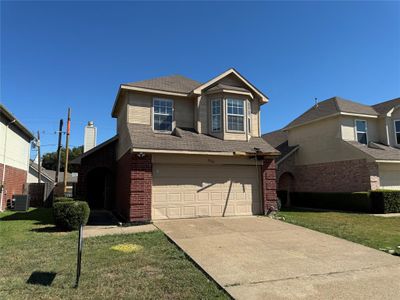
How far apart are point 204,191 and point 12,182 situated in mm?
14306

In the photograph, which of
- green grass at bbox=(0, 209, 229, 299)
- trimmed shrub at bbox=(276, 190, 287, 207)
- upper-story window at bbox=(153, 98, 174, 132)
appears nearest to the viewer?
green grass at bbox=(0, 209, 229, 299)

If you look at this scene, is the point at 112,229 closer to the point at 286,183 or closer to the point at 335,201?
the point at 335,201

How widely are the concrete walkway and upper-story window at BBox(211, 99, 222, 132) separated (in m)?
5.67

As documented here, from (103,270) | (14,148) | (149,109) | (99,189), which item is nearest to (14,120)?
(14,148)

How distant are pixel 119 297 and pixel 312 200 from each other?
18.2 metres

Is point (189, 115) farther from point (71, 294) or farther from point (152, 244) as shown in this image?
point (71, 294)

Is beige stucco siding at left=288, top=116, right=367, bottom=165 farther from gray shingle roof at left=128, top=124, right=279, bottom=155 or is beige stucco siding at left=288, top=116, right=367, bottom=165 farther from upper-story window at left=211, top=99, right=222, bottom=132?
upper-story window at left=211, top=99, right=222, bottom=132

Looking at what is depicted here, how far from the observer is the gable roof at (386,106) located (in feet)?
68.6

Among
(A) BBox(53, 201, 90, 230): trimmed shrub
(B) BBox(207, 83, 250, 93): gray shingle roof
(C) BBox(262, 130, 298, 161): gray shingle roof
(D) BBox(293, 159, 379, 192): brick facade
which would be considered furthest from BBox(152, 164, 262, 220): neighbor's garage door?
(C) BBox(262, 130, 298, 161): gray shingle roof

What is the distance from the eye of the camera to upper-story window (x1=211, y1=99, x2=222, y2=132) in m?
14.2

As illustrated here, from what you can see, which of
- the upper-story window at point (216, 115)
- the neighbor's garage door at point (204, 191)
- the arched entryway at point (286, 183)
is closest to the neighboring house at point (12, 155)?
the neighbor's garage door at point (204, 191)

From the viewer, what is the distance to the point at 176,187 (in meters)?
→ 12.1

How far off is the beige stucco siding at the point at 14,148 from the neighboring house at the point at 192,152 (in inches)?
227

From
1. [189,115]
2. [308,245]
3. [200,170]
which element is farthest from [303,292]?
[189,115]
